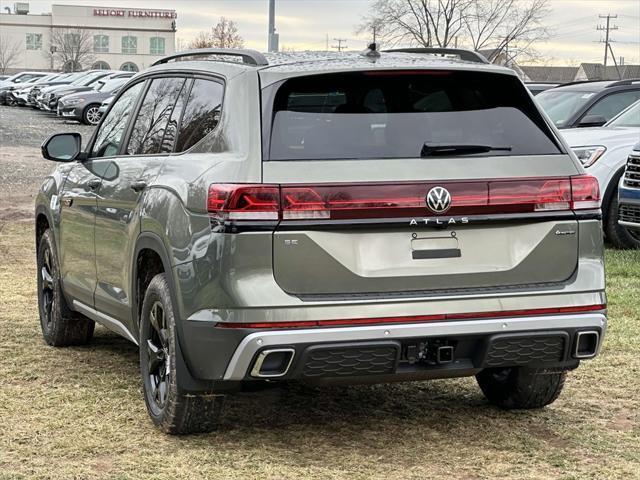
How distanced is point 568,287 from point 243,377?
1.47 m

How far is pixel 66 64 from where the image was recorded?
116375 mm

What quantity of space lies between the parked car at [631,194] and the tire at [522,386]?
18.8 feet

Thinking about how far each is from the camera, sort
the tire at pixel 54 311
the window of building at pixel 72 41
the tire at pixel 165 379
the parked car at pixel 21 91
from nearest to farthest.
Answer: the tire at pixel 165 379 → the tire at pixel 54 311 → the parked car at pixel 21 91 → the window of building at pixel 72 41

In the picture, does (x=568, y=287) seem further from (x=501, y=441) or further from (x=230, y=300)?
(x=230, y=300)

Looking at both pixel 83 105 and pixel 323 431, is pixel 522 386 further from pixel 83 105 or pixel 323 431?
pixel 83 105

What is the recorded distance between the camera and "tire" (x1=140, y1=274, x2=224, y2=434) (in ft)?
17.4

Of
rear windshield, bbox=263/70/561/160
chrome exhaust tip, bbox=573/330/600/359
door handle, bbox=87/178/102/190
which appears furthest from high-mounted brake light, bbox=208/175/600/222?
door handle, bbox=87/178/102/190

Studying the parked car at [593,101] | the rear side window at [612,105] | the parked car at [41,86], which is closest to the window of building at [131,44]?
the parked car at [41,86]

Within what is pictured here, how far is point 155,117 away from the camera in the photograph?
6.25 meters

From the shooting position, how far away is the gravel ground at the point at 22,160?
1727 cm

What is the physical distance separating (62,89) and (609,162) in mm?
30765

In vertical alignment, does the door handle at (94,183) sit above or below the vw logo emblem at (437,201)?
below

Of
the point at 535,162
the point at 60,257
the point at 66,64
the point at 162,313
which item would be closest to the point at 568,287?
the point at 535,162

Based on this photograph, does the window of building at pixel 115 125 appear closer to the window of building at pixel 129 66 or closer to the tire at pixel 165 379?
the tire at pixel 165 379
